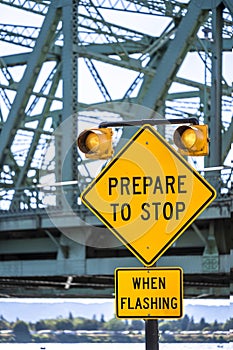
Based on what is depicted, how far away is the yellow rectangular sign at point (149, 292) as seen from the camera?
1080 cm

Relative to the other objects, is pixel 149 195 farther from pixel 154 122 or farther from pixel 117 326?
pixel 117 326

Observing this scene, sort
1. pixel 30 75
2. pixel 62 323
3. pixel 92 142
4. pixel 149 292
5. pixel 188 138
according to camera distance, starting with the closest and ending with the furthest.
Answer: pixel 149 292 → pixel 188 138 → pixel 92 142 → pixel 62 323 → pixel 30 75

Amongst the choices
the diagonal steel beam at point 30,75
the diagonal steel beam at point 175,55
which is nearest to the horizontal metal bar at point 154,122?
the diagonal steel beam at point 175,55

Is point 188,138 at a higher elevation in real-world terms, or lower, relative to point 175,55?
lower

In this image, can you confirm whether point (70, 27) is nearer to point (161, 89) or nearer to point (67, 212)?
point (161, 89)

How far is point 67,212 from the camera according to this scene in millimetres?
35125

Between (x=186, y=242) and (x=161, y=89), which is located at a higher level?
(x=161, y=89)

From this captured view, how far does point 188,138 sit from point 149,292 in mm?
1392

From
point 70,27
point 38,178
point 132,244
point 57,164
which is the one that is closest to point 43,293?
point 38,178

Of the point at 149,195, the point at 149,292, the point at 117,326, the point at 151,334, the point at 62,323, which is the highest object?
the point at 117,326

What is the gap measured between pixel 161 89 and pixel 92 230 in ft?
16.6

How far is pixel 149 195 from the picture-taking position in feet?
35.7

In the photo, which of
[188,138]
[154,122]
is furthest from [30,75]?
[188,138]

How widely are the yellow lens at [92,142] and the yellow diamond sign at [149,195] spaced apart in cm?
35
